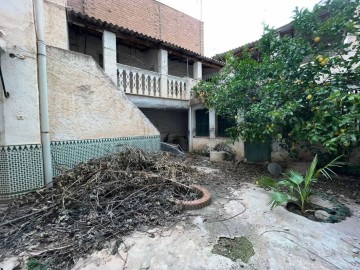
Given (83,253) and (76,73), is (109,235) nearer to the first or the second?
(83,253)

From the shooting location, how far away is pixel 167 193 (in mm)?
3746

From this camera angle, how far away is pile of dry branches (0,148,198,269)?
2.46 meters

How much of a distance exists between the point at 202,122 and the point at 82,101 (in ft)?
20.5

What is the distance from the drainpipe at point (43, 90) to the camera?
3926mm

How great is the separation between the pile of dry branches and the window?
17.6 ft

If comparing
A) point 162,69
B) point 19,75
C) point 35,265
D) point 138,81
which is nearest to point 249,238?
point 35,265

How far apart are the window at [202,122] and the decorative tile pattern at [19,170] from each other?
7202mm

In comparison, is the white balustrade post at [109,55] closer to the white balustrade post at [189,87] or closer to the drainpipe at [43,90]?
the drainpipe at [43,90]

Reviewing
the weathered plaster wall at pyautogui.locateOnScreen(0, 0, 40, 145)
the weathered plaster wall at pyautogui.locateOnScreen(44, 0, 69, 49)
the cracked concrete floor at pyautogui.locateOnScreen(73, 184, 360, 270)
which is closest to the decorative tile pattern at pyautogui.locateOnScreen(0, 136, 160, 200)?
the weathered plaster wall at pyautogui.locateOnScreen(0, 0, 40, 145)

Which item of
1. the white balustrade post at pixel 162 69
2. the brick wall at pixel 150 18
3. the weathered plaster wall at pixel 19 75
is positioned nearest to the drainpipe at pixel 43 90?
the weathered plaster wall at pixel 19 75

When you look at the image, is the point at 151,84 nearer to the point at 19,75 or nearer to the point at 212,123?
the point at 212,123

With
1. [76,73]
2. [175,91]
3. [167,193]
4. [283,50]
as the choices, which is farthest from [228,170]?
[76,73]

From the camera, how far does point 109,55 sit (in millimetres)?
6758

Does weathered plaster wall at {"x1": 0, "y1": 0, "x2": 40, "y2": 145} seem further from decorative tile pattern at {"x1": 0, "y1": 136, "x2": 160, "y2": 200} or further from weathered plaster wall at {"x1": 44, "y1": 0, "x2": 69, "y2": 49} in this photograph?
weathered plaster wall at {"x1": 44, "y1": 0, "x2": 69, "y2": 49}
